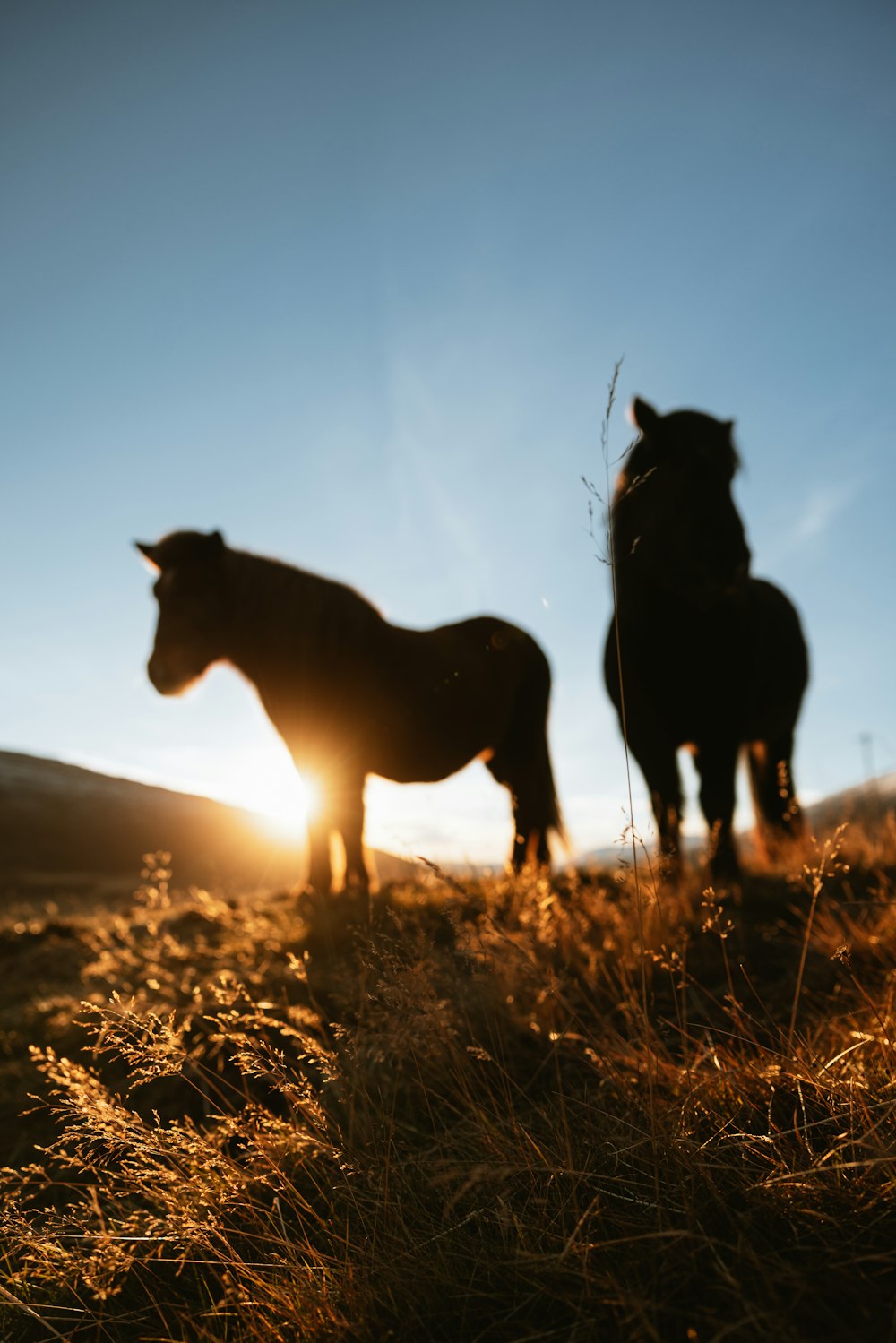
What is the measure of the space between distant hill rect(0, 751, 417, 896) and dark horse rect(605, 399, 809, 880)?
64.9 feet

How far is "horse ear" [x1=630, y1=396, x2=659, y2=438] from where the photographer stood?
4.95 meters

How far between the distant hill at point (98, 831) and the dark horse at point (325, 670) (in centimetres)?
1857

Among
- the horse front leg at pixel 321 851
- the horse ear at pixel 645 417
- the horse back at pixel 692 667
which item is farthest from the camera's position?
the horse front leg at pixel 321 851

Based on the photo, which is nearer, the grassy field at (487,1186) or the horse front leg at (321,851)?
the grassy field at (487,1186)

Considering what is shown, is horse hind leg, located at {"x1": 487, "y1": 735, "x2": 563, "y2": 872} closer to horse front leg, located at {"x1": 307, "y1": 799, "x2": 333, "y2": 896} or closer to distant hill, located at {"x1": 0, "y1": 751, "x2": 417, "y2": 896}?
horse front leg, located at {"x1": 307, "y1": 799, "x2": 333, "y2": 896}

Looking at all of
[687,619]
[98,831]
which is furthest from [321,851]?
[98,831]

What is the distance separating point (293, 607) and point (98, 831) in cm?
3581

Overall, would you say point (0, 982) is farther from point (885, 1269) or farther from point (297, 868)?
point (297, 868)

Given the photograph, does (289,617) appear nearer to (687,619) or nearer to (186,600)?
(186,600)

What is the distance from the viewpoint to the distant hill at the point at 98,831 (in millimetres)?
29359

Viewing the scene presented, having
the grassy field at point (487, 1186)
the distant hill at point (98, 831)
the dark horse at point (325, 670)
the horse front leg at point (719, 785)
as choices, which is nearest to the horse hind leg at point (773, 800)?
the horse front leg at point (719, 785)

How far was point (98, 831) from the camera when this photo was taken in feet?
119

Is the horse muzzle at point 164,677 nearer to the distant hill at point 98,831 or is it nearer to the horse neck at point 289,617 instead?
the horse neck at point 289,617

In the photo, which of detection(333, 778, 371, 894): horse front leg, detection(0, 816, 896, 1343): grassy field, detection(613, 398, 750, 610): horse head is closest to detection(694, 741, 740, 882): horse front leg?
detection(613, 398, 750, 610): horse head
